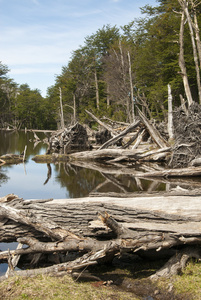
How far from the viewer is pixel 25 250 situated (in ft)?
14.6

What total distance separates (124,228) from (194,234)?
99 cm

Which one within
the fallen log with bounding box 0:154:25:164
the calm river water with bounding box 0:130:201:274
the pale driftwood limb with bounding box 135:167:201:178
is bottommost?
the calm river water with bounding box 0:130:201:274

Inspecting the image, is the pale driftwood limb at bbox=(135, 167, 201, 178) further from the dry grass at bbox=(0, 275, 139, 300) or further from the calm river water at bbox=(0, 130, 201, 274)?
the dry grass at bbox=(0, 275, 139, 300)

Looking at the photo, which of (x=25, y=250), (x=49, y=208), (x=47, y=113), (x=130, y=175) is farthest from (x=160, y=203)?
(x=47, y=113)

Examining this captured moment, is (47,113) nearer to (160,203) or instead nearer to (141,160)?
(141,160)

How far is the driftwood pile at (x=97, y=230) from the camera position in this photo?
13.2ft

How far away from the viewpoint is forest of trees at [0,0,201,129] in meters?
28.7

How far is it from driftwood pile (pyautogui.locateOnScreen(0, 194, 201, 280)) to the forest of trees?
17695mm

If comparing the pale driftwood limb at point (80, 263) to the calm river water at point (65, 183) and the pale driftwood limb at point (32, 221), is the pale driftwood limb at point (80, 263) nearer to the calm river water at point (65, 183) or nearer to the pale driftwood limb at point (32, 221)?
the pale driftwood limb at point (32, 221)

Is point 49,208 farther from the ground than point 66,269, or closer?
farther from the ground

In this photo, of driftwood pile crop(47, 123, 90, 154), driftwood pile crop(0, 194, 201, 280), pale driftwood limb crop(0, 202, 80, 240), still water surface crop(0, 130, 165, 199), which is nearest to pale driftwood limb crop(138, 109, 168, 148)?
still water surface crop(0, 130, 165, 199)

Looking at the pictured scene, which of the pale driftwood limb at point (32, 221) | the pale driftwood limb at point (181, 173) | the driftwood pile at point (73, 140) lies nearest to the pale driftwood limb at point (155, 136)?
the pale driftwood limb at point (181, 173)

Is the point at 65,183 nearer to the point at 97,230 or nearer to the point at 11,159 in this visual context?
the point at 97,230

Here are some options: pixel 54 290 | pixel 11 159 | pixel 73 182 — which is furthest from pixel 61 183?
pixel 54 290
